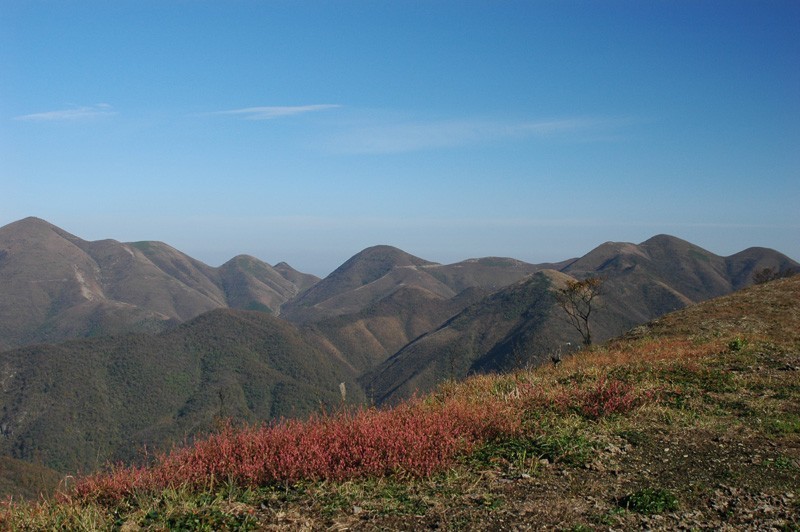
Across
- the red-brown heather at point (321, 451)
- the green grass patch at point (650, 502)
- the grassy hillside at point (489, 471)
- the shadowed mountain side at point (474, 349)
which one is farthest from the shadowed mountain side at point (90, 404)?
the green grass patch at point (650, 502)

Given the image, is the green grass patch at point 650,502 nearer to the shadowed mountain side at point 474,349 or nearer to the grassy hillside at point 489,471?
the grassy hillside at point 489,471

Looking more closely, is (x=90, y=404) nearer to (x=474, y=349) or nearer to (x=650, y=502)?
(x=474, y=349)

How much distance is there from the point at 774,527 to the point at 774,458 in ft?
7.39

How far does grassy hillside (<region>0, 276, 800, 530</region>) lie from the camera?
6.17 meters

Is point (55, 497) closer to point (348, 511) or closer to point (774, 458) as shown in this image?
point (348, 511)

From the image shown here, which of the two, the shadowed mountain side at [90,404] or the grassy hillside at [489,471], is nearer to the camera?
the grassy hillside at [489,471]

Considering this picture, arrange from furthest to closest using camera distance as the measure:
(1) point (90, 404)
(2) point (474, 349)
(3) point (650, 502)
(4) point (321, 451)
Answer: (2) point (474, 349) → (1) point (90, 404) → (4) point (321, 451) → (3) point (650, 502)

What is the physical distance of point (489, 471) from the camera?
24.6ft

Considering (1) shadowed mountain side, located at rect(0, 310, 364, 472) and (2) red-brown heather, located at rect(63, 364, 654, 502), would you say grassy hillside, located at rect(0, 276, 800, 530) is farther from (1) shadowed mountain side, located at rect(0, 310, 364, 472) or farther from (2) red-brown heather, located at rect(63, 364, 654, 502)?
(1) shadowed mountain side, located at rect(0, 310, 364, 472)

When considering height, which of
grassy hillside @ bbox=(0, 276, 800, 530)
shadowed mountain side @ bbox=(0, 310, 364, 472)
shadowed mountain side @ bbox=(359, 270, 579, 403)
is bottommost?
shadowed mountain side @ bbox=(0, 310, 364, 472)

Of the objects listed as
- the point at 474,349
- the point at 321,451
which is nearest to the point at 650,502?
the point at 321,451

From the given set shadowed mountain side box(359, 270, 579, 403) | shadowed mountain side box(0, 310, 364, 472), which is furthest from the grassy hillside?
shadowed mountain side box(359, 270, 579, 403)

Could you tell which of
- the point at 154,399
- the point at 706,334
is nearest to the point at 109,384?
the point at 154,399

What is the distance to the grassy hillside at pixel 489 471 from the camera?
20.2ft
